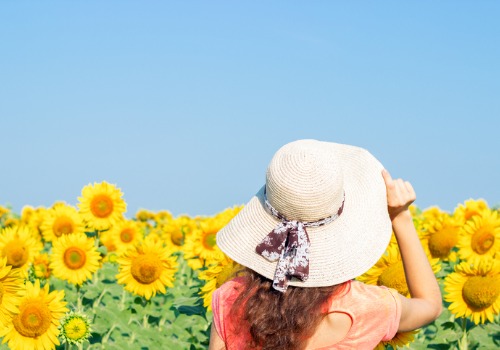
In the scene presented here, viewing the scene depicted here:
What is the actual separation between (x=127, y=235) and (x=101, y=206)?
912 mm

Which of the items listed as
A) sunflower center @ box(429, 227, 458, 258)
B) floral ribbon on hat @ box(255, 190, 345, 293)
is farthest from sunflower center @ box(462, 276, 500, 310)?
floral ribbon on hat @ box(255, 190, 345, 293)

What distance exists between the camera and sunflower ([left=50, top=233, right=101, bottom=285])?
272 inches

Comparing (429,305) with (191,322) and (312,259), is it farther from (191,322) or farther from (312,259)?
(191,322)

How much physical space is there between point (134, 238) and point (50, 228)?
35.1 inches

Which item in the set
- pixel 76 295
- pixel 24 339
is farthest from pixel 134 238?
pixel 24 339

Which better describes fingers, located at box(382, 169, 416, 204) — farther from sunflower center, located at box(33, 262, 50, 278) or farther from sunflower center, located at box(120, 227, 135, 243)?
sunflower center, located at box(120, 227, 135, 243)

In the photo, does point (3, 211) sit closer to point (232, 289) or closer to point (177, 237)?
point (177, 237)

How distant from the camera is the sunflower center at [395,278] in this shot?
16.8 feet

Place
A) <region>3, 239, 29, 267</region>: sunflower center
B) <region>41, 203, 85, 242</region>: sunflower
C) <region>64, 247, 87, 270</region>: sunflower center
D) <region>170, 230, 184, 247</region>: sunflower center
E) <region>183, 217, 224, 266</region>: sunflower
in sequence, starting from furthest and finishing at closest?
<region>170, 230, 184, 247</region>: sunflower center, <region>41, 203, 85, 242</region>: sunflower, <region>183, 217, 224, 266</region>: sunflower, <region>64, 247, 87, 270</region>: sunflower center, <region>3, 239, 29, 267</region>: sunflower center

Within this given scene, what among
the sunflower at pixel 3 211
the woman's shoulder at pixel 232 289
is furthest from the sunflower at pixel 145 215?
the woman's shoulder at pixel 232 289

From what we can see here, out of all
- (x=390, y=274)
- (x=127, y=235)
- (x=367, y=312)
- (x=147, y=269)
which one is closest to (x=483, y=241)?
(x=390, y=274)

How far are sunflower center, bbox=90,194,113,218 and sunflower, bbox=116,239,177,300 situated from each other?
4.23 ft

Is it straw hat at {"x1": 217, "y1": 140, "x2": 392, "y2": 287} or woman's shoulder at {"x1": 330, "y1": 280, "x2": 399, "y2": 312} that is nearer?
straw hat at {"x1": 217, "y1": 140, "x2": 392, "y2": 287}

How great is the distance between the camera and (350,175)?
3361mm
